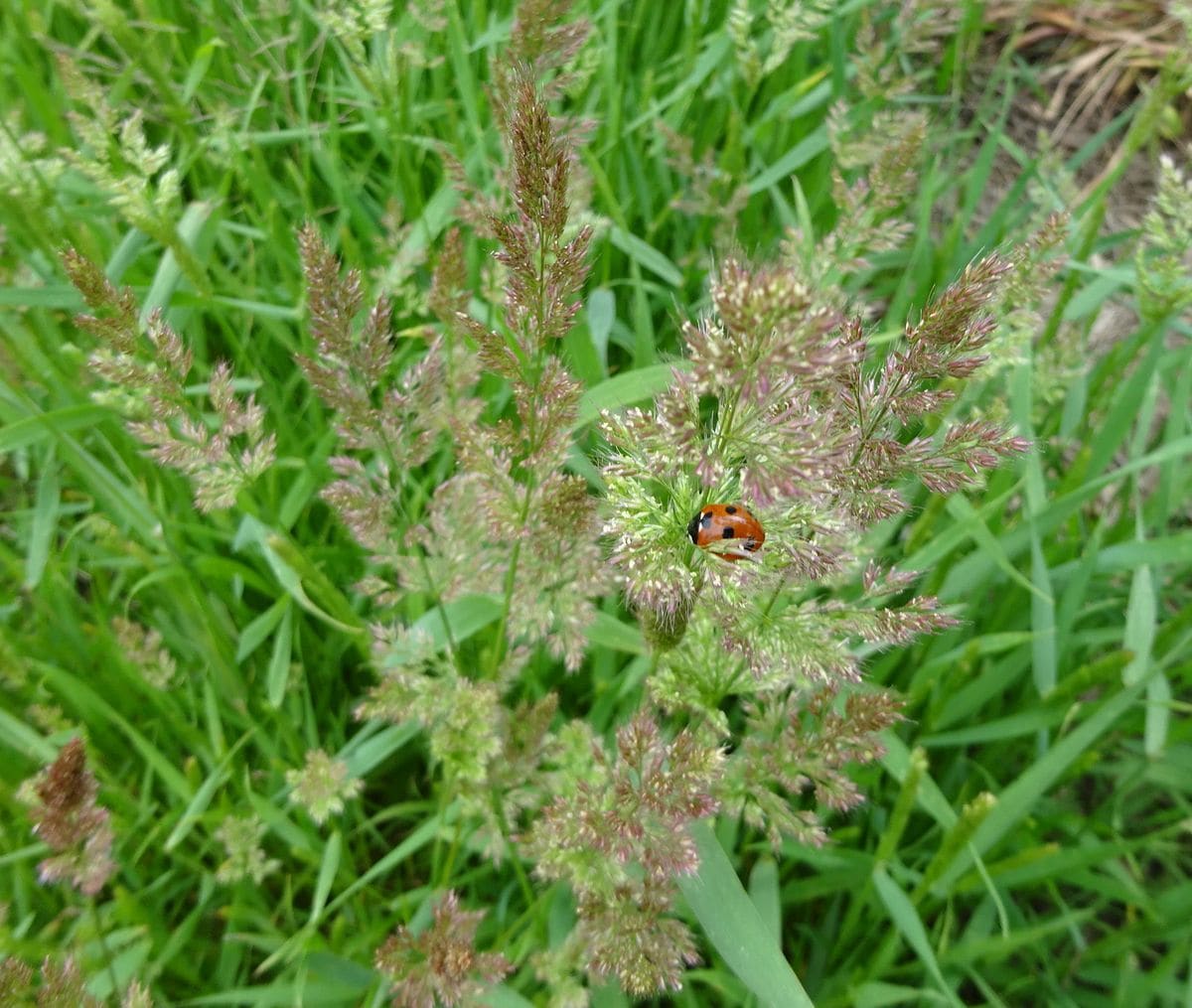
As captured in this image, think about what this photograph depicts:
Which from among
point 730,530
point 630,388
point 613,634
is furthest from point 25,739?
point 730,530

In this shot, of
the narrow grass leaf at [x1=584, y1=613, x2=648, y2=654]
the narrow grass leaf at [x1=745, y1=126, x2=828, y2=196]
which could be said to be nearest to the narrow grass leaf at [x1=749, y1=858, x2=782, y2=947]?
the narrow grass leaf at [x1=584, y1=613, x2=648, y2=654]

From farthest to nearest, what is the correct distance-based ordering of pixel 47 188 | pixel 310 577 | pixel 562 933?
pixel 47 188 < pixel 562 933 < pixel 310 577

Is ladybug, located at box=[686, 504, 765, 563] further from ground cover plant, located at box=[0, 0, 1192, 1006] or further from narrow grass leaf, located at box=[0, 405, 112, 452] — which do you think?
narrow grass leaf, located at box=[0, 405, 112, 452]

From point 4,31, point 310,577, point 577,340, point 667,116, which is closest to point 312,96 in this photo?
point 4,31

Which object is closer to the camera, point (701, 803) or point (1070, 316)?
point (701, 803)

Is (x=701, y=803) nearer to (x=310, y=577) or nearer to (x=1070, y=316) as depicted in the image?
(x=310, y=577)

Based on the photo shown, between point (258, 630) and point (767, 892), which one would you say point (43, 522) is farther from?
point (767, 892)
